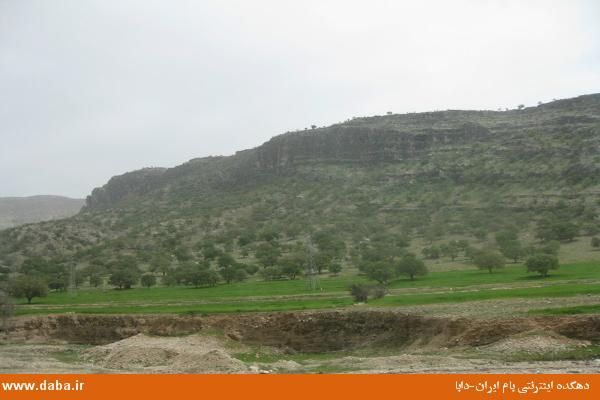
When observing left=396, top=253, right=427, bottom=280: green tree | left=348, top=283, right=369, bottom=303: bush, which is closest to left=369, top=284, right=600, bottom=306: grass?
left=348, top=283, right=369, bottom=303: bush

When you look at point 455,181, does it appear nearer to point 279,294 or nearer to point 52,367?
point 279,294

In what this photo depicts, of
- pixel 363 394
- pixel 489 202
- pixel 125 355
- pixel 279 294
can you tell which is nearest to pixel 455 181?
pixel 489 202

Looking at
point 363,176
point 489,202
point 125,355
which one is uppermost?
point 363,176

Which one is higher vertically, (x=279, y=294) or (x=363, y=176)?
(x=363, y=176)

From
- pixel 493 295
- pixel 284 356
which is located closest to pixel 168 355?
pixel 284 356

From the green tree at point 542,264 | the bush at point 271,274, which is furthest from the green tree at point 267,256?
the green tree at point 542,264

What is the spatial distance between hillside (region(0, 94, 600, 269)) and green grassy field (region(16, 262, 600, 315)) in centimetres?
2170

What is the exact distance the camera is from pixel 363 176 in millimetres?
120625

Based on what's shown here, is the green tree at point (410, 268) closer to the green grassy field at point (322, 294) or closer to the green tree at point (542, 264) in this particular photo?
the green grassy field at point (322, 294)

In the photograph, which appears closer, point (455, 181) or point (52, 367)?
point (52, 367)

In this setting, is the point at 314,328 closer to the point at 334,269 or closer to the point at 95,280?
the point at 334,269

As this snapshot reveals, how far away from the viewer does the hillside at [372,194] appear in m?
87.9

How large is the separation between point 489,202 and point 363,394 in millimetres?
82461

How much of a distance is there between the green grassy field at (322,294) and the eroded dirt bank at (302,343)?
2522 mm
